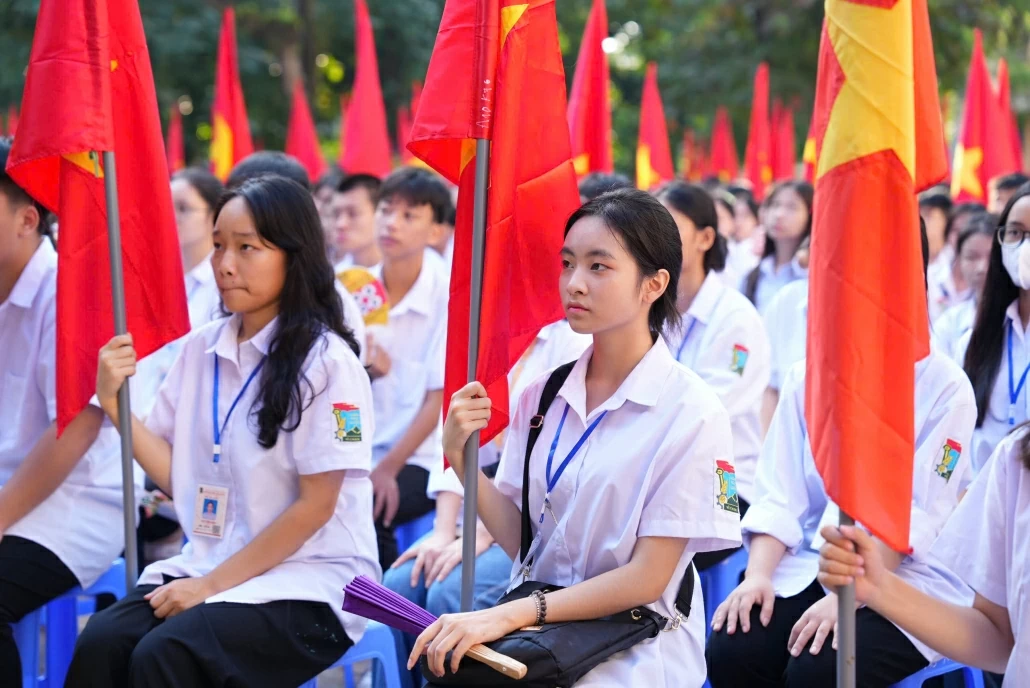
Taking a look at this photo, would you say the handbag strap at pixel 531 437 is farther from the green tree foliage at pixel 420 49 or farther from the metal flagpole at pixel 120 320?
the green tree foliage at pixel 420 49

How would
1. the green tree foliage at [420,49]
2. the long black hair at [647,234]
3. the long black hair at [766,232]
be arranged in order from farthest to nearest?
1. the green tree foliage at [420,49]
2. the long black hair at [766,232]
3. the long black hair at [647,234]

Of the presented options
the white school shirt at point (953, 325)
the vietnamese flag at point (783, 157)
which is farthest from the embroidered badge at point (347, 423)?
the vietnamese flag at point (783, 157)

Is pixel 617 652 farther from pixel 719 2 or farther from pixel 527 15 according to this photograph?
pixel 719 2

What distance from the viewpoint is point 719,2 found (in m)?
16.7

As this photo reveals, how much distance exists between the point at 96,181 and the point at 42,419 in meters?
0.74

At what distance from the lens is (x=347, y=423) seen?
9.17ft

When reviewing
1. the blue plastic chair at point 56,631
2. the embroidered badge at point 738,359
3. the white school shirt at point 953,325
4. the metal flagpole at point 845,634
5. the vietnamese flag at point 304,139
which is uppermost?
the vietnamese flag at point 304,139

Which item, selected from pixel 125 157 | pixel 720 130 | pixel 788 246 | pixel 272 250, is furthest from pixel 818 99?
pixel 720 130

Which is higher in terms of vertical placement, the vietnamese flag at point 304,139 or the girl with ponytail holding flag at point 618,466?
the vietnamese flag at point 304,139

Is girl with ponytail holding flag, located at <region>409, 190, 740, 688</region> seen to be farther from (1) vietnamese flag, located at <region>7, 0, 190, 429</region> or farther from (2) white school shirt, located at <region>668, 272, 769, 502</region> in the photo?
(2) white school shirt, located at <region>668, 272, 769, 502</region>

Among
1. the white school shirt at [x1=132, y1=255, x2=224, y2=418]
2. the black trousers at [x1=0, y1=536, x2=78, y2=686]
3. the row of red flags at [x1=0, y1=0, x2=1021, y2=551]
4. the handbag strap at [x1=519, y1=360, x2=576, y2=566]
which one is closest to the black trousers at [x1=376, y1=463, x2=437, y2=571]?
the white school shirt at [x1=132, y1=255, x2=224, y2=418]

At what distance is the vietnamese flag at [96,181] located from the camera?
2.78m

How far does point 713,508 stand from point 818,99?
0.79 m

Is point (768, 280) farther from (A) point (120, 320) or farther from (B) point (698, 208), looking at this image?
(A) point (120, 320)
